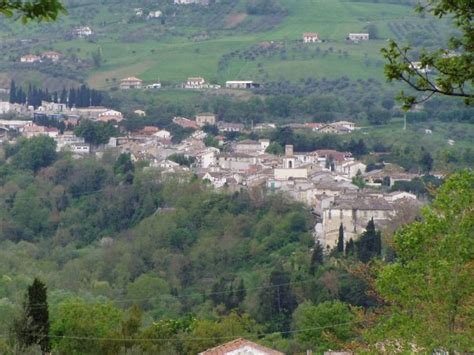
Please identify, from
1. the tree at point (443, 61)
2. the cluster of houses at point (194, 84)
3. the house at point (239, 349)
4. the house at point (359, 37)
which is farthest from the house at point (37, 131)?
the tree at point (443, 61)

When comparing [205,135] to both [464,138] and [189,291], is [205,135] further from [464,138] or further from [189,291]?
[189,291]

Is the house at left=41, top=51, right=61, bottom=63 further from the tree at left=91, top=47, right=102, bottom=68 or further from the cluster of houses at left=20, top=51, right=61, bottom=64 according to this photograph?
the tree at left=91, top=47, right=102, bottom=68

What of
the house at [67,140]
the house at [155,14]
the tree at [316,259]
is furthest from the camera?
the house at [155,14]

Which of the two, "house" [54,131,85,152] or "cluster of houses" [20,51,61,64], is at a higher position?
"house" [54,131,85,152]

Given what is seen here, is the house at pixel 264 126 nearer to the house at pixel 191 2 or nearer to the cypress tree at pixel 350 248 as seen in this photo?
the cypress tree at pixel 350 248

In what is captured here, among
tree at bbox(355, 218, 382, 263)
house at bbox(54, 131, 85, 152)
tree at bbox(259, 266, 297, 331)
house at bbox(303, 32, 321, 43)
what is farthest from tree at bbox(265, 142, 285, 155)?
house at bbox(303, 32, 321, 43)

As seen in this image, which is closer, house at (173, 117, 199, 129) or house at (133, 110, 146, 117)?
house at (173, 117, 199, 129)
